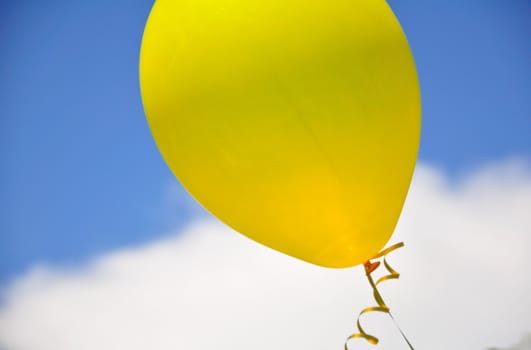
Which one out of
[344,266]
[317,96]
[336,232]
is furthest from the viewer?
[344,266]

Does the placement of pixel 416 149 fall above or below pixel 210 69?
below

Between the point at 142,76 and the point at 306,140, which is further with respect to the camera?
the point at 142,76

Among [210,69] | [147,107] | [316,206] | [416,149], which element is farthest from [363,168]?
[147,107]

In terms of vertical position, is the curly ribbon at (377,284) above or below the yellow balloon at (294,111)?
below

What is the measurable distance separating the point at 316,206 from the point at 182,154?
1.07 metres

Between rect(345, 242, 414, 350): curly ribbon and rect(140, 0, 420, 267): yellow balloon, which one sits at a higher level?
rect(140, 0, 420, 267): yellow balloon

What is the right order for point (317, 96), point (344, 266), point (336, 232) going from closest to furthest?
point (317, 96) → point (336, 232) → point (344, 266)

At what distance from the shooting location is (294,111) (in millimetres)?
3676

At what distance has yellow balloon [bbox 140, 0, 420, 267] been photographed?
12.1 ft

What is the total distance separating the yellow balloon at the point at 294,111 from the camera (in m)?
3.70

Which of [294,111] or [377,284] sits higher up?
[294,111]

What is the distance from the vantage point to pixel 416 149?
4.30 meters

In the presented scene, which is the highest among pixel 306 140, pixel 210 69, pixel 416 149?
pixel 210 69

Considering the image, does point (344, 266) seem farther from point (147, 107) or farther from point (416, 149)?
point (147, 107)
